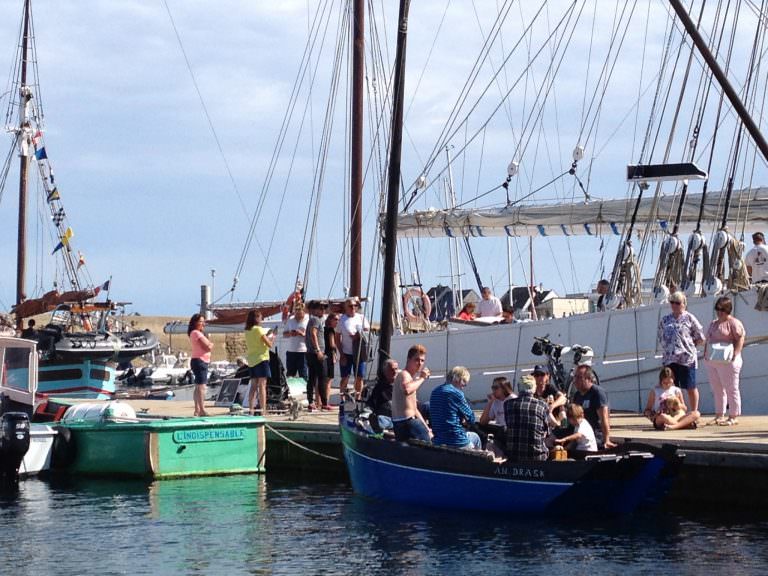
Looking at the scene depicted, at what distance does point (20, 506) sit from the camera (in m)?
17.6

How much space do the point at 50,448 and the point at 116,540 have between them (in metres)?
6.40

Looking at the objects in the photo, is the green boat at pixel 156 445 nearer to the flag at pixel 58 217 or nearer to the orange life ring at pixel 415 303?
the orange life ring at pixel 415 303

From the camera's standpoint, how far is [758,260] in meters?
21.2

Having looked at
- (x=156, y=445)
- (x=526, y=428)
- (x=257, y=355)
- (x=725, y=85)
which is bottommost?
(x=156, y=445)

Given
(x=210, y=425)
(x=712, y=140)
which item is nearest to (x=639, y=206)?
(x=712, y=140)

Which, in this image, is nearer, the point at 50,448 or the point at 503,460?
the point at 503,460

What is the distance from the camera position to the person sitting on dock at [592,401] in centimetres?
1598

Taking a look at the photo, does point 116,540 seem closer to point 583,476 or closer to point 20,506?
point 20,506

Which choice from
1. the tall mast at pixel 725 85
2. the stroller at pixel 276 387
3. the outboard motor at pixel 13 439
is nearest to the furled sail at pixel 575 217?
the tall mast at pixel 725 85

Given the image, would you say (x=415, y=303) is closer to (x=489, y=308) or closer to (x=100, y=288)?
(x=489, y=308)

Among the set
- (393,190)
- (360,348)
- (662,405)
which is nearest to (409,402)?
(662,405)

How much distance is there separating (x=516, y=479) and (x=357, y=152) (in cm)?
1652

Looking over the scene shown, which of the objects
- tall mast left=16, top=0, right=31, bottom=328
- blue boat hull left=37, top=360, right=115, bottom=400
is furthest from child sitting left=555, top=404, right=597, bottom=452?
tall mast left=16, top=0, right=31, bottom=328

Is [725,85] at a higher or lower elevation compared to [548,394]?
higher
